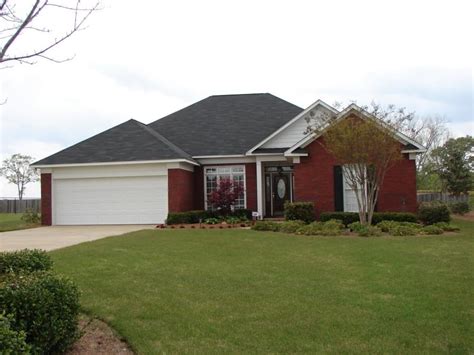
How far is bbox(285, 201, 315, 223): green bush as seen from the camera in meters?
19.4

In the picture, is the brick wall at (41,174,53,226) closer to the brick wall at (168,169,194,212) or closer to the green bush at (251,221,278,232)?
the brick wall at (168,169,194,212)

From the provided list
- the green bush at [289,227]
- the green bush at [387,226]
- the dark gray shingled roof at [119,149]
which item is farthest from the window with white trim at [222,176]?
the green bush at [387,226]

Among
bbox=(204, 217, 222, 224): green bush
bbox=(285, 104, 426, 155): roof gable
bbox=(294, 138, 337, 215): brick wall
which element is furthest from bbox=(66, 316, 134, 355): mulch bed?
bbox=(294, 138, 337, 215): brick wall

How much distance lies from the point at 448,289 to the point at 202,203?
17675 millimetres

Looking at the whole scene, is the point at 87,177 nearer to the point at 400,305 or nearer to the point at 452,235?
the point at 452,235

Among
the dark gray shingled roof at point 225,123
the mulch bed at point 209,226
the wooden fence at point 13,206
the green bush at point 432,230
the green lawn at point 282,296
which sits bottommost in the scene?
the green lawn at point 282,296

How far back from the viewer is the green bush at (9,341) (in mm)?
3744

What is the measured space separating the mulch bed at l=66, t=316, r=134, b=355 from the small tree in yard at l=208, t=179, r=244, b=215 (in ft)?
52.6

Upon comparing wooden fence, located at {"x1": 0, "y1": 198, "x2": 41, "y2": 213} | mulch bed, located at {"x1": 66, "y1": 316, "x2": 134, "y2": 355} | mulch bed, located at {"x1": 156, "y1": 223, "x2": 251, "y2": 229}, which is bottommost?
mulch bed, located at {"x1": 66, "y1": 316, "x2": 134, "y2": 355}

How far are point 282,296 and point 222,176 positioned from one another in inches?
684

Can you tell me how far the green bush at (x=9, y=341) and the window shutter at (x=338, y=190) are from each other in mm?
17771

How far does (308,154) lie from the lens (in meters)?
21.1

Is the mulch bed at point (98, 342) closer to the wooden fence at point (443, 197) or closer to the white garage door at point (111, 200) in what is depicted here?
the white garage door at point (111, 200)

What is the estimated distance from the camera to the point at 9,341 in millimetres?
3809
